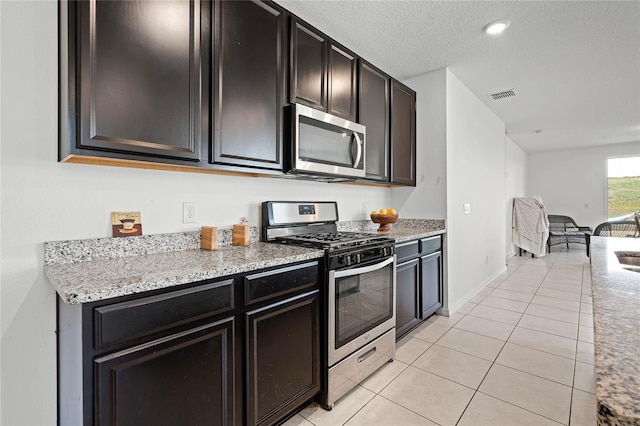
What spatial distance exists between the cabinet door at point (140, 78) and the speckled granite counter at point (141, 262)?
472 mm

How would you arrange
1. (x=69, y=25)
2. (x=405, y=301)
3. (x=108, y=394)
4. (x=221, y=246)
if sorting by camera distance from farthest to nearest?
(x=405, y=301)
(x=221, y=246)
(x=69, y=25)
(x=108, y=394)

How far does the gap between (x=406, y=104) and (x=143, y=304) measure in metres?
2.95

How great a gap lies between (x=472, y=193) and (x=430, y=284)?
5.04 ft

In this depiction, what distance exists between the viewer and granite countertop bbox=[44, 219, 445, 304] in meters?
1.03

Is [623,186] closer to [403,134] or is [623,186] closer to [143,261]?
[403,134]

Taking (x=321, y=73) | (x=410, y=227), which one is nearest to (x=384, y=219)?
(x=410, y=227)

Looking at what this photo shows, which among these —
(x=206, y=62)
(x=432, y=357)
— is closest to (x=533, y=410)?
(x=432, y=357)

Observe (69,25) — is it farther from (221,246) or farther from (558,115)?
(558,115)

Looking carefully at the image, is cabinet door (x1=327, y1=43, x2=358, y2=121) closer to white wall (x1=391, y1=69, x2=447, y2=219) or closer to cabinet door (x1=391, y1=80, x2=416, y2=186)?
cabinet door (x1=391, y1=80, x2=416, y2=186)

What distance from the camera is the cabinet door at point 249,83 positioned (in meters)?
1.61

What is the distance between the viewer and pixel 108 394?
100 centimetres

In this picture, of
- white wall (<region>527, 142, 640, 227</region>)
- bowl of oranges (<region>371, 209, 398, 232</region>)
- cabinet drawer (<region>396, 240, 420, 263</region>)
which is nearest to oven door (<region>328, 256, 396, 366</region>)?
cabinet drawer (<region>396, 240, 420, 263</region>)

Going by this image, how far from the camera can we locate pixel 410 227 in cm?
340

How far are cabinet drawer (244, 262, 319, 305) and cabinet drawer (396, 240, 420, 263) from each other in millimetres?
963
